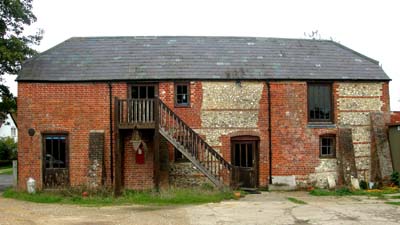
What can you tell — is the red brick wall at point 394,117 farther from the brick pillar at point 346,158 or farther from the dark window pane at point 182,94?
the dark window pane at point 182,94

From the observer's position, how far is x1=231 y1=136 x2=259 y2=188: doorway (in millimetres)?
21219

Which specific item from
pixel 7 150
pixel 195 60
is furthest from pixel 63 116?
pixel 7 150

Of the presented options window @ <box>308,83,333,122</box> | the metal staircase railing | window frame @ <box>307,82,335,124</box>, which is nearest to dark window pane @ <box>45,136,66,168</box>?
the metal staircase railing

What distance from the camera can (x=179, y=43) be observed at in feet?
77.4

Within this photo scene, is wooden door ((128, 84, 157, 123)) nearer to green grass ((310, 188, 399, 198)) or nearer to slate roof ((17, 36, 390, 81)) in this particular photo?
slate roof ((17, 36, 390, 81))

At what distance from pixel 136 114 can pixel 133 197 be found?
349 cm

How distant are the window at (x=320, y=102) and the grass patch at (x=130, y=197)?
6.26 metres

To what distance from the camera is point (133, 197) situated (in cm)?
1772

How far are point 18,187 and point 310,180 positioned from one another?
12708 millimetres

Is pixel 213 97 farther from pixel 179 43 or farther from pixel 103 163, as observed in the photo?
pixel 103 163

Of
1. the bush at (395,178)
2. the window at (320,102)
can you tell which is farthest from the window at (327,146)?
the bush at (395,178)

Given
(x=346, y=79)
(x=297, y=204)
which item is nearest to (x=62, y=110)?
(x=297, y=204)

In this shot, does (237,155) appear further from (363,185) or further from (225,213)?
(225,213)

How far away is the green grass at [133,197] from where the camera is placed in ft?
55.6
